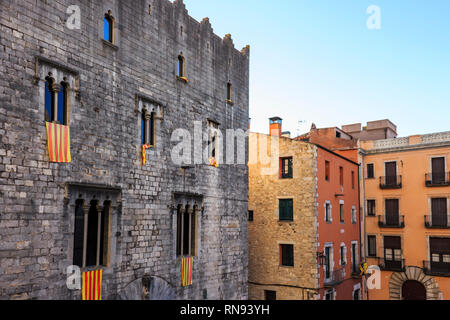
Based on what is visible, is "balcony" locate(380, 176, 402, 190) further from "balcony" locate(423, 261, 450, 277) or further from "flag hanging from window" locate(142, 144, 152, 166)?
"flag hanging from window" locate(142, 144, 152, 166)

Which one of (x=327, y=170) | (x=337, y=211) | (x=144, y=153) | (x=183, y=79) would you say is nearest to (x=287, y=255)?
(x=337, y=211)

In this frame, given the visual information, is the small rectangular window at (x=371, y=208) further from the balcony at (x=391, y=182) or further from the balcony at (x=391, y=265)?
the balcony at (x=391, y=265)

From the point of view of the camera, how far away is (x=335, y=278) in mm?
25078

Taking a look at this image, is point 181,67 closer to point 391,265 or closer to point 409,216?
point 409,216

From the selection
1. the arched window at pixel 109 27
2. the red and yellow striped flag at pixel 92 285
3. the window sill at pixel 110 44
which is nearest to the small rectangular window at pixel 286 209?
the red and yellow striped flag at pixel 92 285

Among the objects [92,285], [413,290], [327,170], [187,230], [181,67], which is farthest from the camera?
[413,290]

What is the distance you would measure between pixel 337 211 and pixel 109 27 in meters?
19.1

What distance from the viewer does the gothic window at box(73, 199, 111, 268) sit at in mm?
11523

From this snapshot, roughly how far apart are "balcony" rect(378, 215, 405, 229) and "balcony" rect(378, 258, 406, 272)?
2.40m

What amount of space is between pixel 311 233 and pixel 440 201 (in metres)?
11.6

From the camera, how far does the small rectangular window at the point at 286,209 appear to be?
80.2ft

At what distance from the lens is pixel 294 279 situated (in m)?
23.7

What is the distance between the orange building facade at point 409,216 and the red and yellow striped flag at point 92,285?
23.9 metres
